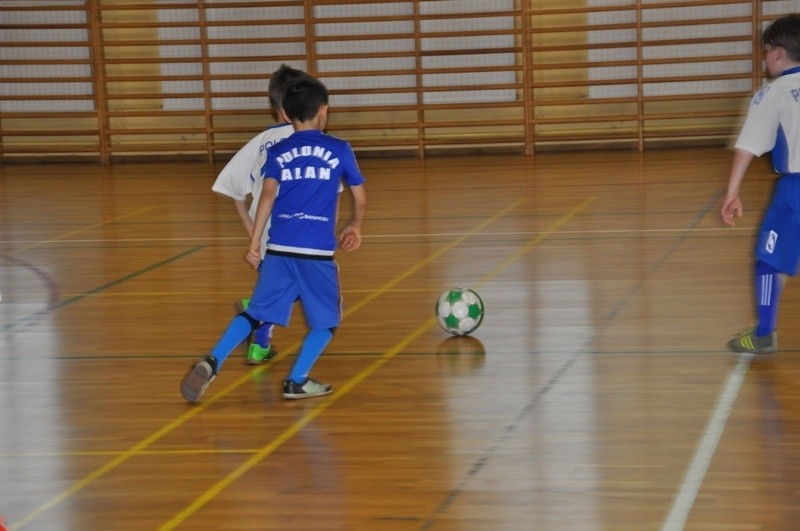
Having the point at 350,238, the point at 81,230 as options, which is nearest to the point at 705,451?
the point at 350,238

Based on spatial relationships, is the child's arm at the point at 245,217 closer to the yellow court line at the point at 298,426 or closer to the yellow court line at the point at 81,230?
the yellow court line at the point at 298,426

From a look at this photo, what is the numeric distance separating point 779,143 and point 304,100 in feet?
6.22

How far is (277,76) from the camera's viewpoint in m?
5.52

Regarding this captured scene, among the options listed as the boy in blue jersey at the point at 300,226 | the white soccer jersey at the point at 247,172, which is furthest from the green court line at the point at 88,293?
the boy in blue jersey at the point at 300,226

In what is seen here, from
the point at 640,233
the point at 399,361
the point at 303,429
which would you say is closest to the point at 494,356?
the point at 399,361

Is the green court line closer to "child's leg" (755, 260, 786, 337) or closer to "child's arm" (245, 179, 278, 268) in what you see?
"child's arm" (245, 179, 278, 268)

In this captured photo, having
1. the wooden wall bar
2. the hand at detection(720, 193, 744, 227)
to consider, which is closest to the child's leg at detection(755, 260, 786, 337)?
the hand at detection(720, 193, 744, 227)

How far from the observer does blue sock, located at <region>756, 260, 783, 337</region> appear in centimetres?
534

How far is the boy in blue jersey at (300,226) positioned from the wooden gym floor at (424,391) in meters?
0.33

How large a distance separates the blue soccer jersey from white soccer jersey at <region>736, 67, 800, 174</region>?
1564 mm

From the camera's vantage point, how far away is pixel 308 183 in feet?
16.0

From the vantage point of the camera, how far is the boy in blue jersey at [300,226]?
4.87 meters

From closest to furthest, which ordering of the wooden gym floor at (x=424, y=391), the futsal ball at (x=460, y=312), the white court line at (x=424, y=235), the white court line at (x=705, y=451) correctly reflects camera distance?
the white court line at (x=705, y=451) → the wooden gym floor at (x=424, y=391) → the futsal ball at (x=460, y=312) → the white court line at (x=424, y=235)

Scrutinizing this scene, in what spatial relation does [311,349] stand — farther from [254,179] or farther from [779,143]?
[779,143]
